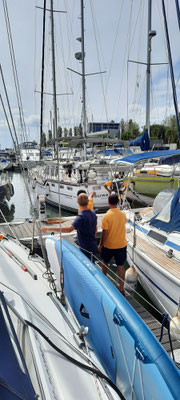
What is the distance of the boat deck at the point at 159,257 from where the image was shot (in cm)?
390

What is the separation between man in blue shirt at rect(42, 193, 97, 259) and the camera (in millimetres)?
3551

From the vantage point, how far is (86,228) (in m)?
3.65

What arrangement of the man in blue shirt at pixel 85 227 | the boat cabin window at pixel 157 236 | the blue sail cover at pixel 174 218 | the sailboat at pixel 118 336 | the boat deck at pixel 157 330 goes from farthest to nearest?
1. the boat cabin window at pixel 157 236
2. the blue sail cover at pixel 174 218
3. the man in blue shirt at pixel 85 227
4. the boat deck at pixel 157 330
5. the sailboat at pixel 118 336

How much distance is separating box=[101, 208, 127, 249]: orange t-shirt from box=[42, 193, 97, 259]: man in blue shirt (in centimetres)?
18

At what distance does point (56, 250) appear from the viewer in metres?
3.23

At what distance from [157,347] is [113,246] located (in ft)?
6.69

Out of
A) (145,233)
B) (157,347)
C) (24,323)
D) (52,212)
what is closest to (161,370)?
(157,347)

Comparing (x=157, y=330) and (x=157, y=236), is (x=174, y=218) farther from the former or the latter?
(x=157, y=330)

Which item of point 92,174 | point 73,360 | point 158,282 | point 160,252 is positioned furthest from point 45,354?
point 92,174

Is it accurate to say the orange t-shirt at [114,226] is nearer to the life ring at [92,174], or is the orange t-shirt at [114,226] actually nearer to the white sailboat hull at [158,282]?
the white sailboat hull at [158,282]

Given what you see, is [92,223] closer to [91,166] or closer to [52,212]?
[91,166]

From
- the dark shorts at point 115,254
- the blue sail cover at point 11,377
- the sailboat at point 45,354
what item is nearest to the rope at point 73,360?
the sailboat at point 45,354

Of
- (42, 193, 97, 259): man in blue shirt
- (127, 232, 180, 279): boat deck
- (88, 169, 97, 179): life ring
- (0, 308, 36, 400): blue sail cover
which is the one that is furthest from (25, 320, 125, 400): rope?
(88, 169, 97, 179): life ring

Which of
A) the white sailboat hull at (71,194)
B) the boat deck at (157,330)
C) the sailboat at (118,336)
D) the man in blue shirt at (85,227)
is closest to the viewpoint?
the sailboat at (118,336)
